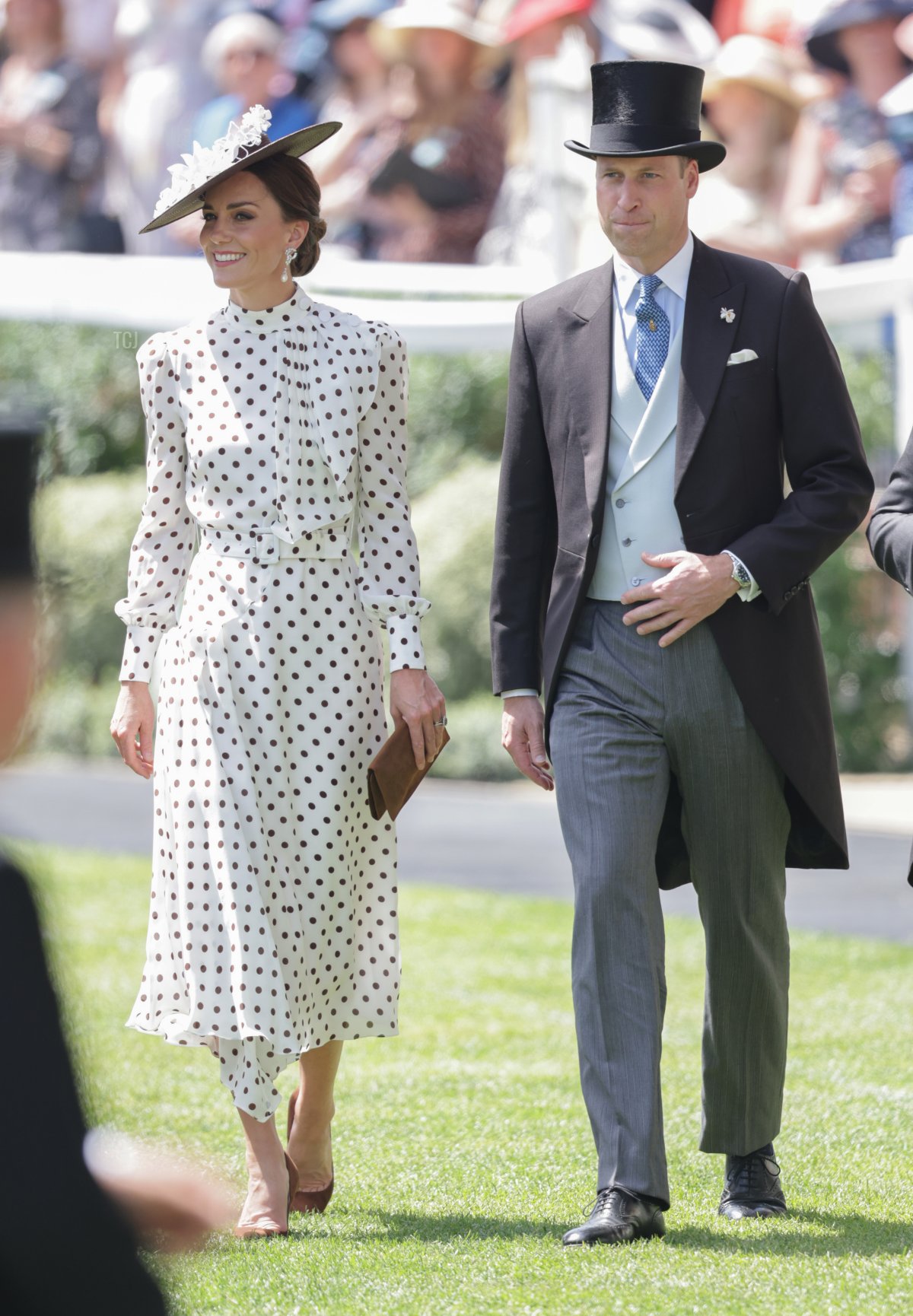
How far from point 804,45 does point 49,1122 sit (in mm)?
14324

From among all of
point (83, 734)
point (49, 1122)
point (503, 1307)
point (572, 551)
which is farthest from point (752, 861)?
point (83, 734)

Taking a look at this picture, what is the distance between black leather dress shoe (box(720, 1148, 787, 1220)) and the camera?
451 cm

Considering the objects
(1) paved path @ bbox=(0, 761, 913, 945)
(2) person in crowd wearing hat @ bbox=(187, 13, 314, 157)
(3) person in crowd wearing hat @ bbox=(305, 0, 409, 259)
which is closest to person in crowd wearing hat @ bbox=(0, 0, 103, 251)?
(2) person in crowd wearing hat @ bbox=(187, 13, 314, 157)

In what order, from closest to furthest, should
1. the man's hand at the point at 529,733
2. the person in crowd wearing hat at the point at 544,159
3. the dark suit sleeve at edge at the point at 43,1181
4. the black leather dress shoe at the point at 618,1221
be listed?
the dark suit sleeve at edge at the point at 43,1181, the black leather dress shoe at the point at 618,1221, the man's hand at the point at 529,733, the person in crowd wearing hat at the point at 544,159

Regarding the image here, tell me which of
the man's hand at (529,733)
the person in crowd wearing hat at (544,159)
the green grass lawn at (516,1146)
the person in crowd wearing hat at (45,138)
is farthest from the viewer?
the person in crowd wearing hat at (45,138)

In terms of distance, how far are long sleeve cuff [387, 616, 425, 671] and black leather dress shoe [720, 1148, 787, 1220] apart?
128 cm

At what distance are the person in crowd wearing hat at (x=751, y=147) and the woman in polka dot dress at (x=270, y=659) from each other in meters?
10.5

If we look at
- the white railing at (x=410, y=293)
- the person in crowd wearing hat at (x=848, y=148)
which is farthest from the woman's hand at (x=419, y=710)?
the person in crowd wearing hat at (x=848, y=148)

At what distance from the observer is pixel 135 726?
15.0ft

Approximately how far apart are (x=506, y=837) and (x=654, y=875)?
818cm

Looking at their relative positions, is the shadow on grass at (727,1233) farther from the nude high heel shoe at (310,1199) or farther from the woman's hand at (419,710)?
the woman's hand at (419,710)

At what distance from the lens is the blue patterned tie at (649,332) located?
4.46 meters

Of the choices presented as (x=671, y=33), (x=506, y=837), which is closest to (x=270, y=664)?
(x=506, y=837)

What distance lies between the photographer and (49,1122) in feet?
4.64
